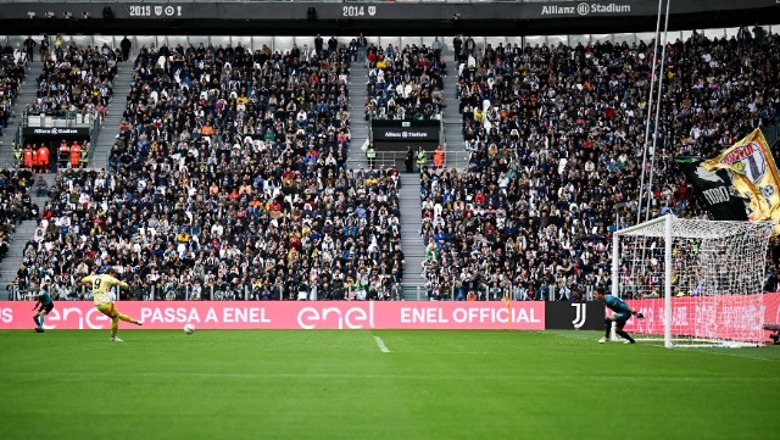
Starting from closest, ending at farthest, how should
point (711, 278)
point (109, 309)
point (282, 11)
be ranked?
point (109, 309)
point (711, 278)
point (282, 11)

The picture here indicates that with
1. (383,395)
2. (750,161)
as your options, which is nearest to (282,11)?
(750,161)

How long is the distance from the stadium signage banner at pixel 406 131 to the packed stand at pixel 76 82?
15.3 metres

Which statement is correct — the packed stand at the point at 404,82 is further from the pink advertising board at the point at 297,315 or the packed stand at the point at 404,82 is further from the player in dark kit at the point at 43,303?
the player in dark kit at the point at 43,303

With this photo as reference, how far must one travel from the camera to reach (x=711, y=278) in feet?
104

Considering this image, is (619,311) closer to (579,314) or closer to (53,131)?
(579,314)

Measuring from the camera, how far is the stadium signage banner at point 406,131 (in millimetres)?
55906

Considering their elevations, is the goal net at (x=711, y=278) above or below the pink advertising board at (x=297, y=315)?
above

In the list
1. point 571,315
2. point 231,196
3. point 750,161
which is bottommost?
point 571,315

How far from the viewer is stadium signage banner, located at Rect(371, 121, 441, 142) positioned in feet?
183

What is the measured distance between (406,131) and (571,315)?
17.2m

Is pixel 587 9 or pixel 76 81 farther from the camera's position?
pixel 587 9

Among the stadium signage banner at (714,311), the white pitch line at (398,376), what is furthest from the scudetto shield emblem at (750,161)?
the white pitch line at (398,376)

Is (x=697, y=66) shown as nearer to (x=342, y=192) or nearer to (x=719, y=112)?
(x=719, y=112)

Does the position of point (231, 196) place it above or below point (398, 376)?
above
